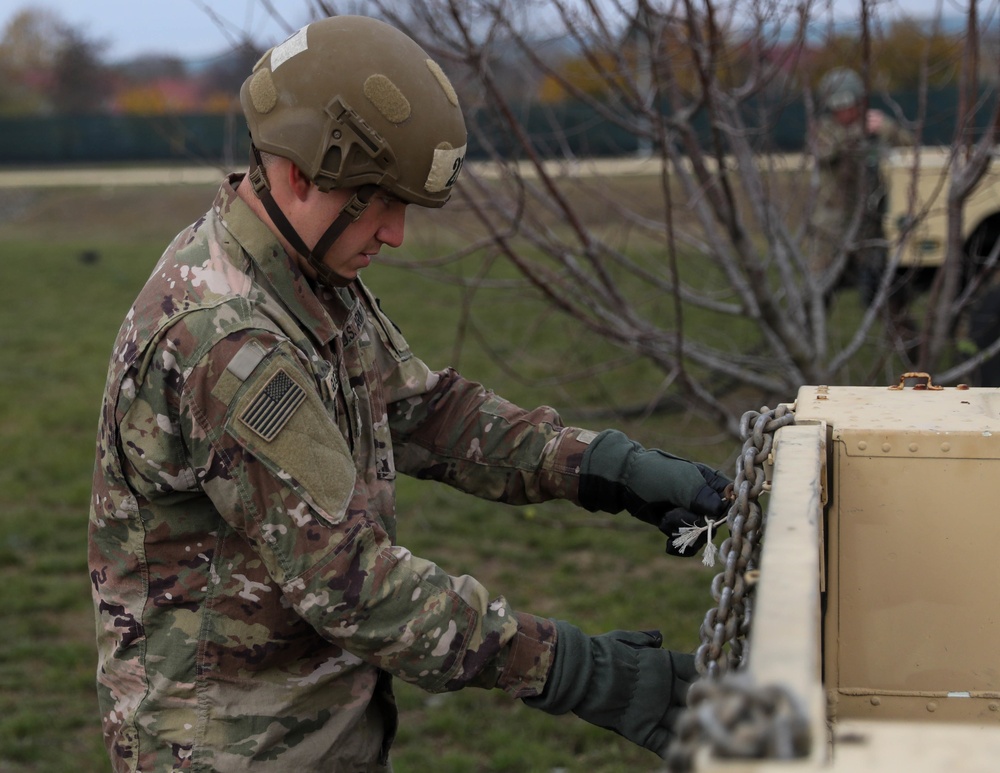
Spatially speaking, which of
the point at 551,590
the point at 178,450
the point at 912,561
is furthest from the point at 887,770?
the point at 551,590

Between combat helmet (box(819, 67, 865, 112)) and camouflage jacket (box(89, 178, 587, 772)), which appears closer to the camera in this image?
camouflage jacket (box(89, 178, 587, 772))

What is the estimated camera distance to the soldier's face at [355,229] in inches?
90.1

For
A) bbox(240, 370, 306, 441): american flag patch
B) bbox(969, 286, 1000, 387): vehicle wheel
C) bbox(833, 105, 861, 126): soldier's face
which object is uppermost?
bbox(833, 105, 861, 126): soldier's face

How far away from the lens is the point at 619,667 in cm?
219

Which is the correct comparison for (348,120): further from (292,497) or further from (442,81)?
(292,497)

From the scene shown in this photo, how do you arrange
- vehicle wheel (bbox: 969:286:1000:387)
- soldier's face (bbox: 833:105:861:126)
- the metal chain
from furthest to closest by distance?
soldier's face (bbox: 833:105:861:126) < vehicle wheel (bbox: 969:286:1000:387) < the metal chain

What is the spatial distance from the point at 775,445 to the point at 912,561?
38 centimetres

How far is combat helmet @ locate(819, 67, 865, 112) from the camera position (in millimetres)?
4650

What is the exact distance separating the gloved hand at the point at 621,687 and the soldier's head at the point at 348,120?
2.63 feet

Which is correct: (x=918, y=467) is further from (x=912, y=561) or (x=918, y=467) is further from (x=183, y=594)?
(x=183, y=594)

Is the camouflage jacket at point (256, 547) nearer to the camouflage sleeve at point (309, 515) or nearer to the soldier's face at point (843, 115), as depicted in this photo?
the camouflage sleeve at point (309, 515)

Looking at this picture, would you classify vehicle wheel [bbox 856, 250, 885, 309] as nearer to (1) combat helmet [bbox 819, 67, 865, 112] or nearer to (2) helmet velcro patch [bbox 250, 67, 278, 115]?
(1) combat helmet [bbox 819, 67, 865, 112]

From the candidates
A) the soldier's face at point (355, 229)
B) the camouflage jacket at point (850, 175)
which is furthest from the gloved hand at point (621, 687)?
the camouflage jacket at point (850, 175)

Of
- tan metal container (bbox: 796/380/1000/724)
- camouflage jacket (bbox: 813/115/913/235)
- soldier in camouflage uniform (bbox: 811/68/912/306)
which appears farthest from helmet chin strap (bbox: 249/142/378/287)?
camouflage jacket (bbox: 813/115/913/235)
